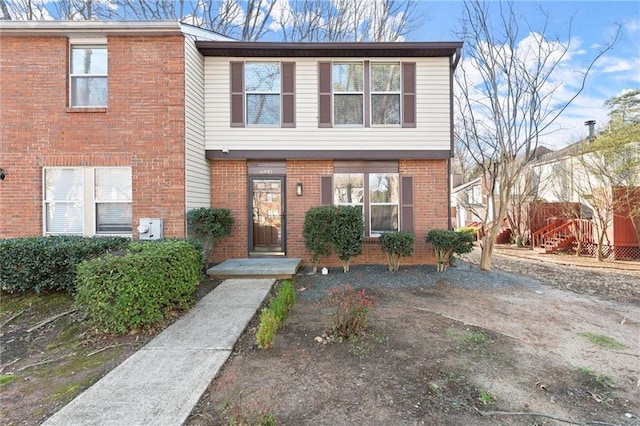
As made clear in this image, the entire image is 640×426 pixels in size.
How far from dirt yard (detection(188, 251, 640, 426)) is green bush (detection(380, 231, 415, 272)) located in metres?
1.84

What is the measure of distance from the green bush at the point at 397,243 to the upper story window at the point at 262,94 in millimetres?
3713

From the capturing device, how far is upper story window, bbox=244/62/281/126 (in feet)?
25.9

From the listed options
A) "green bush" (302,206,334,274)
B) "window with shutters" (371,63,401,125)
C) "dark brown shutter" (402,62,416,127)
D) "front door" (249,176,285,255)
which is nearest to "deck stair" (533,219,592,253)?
"dark brown shutter" (402,62,416,127)

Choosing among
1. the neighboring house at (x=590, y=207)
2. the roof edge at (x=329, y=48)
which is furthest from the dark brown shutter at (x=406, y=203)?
the neighboring house at (x=590, y=207)

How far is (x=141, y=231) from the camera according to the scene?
654 cm

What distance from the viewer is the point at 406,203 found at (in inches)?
317

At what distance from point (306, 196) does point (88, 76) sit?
559 cm

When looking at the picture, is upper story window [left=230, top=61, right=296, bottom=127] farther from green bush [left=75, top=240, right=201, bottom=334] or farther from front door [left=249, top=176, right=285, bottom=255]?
green bush [left=75, top=240, right=201, bottom=334]

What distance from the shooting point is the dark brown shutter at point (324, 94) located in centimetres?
786

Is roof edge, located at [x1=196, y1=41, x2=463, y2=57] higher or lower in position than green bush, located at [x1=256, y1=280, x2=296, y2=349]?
higher

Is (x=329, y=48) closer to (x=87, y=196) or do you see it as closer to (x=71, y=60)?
(x=71, y=60)

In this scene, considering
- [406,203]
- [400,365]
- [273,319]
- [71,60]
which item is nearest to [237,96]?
[71,60]

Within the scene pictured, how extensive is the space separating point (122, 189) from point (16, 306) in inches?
111

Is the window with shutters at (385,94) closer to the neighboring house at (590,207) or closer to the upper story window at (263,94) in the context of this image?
the upper story window at (263,94)
